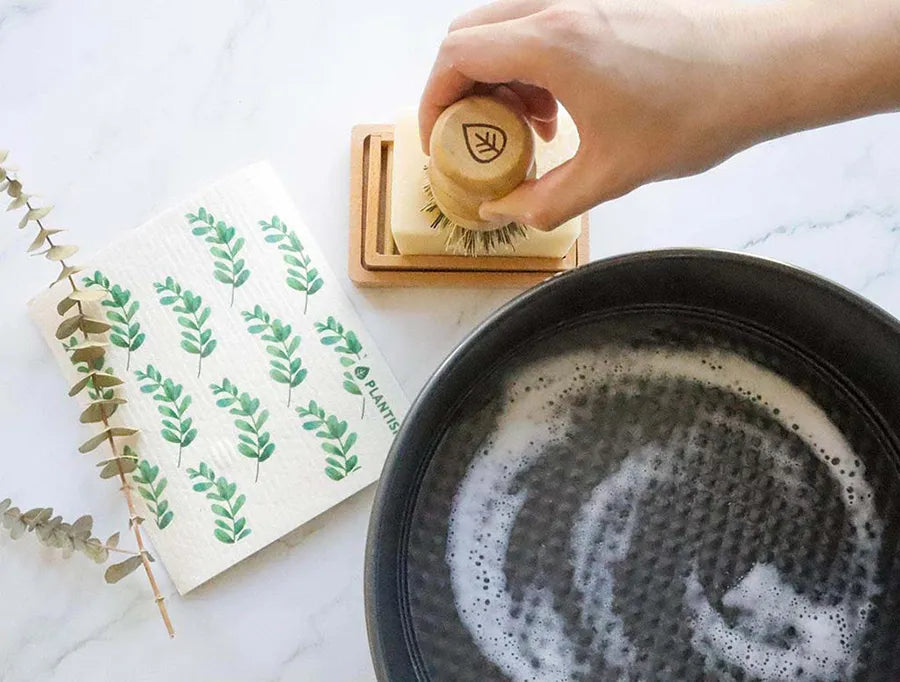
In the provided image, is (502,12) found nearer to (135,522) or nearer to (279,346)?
(279,346)

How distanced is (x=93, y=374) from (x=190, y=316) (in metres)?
0.07

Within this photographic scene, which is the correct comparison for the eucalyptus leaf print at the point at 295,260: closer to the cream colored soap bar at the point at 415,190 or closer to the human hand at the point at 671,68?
the cream colored soap bar at the point at 415,190

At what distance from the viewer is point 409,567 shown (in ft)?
1.67

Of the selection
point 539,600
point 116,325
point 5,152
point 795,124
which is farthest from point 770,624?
point 5,152

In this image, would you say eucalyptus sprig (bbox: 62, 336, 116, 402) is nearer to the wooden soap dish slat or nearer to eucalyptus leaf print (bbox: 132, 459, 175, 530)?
eucalyptus leaf print (bbox: 132, 459, 175, 530)

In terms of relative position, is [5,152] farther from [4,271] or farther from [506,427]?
[506,427]

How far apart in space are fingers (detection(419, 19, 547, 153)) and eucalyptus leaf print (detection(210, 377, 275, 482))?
0.77 feet

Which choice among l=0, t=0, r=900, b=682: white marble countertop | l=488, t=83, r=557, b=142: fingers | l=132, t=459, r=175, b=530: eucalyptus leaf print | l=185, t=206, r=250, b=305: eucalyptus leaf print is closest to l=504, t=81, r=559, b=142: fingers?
l=488, t=83, r=557, b=142: fingers

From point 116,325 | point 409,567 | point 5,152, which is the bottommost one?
point 409,567

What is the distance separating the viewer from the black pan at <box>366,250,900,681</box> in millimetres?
516

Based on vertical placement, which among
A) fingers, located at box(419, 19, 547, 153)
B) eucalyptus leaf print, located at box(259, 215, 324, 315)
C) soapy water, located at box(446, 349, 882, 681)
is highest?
eucalyptus leaf print, located at box(259, 215, 324, 315)

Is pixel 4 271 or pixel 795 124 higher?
pixel 4 271

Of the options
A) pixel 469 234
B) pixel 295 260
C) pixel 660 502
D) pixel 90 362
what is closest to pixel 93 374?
pixel 90 362

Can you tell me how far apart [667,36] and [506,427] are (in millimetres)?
226
